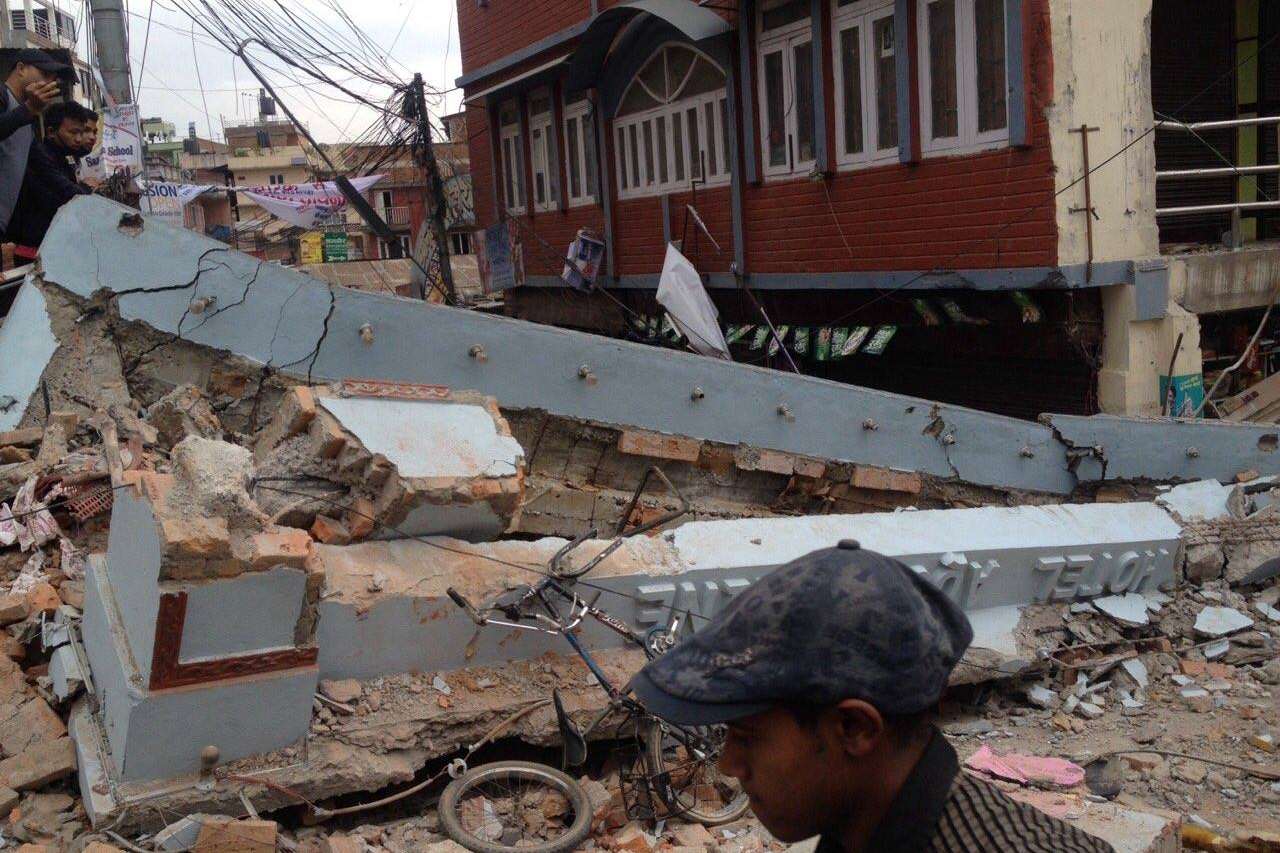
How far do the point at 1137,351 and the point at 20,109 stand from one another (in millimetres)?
8752

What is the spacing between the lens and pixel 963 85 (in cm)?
989

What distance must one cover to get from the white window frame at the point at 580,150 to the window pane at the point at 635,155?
0.86 m

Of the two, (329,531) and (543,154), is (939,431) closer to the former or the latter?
(329,531)

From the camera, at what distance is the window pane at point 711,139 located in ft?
45.2

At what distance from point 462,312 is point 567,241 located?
10.1 metres

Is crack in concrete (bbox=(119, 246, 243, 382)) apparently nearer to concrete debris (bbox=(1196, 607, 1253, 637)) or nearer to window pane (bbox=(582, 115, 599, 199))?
concrete debris (bbox=(1196, 607, 1253, 637))

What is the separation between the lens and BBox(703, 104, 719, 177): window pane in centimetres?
1377

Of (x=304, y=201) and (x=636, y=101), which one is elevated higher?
(x=636, y=101)

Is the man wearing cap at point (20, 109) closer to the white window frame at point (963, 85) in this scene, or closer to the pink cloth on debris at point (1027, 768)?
the white window frame at point (963, 85)

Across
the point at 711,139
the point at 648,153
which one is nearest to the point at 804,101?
the point at 711,139

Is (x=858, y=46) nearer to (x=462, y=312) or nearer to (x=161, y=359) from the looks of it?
(x=462, y=312)

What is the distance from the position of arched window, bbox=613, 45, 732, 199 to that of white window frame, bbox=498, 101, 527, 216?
11.8 feet

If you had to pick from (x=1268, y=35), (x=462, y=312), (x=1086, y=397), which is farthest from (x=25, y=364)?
(x=1268, y=35)

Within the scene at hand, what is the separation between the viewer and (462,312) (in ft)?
26.1
